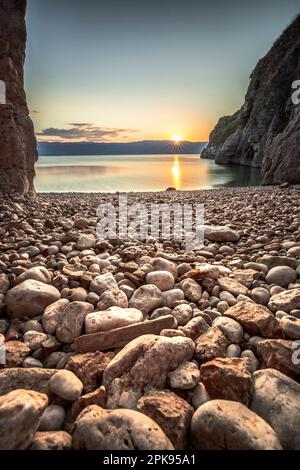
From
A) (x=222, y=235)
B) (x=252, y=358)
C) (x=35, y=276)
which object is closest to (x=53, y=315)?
(x=35, y=276)

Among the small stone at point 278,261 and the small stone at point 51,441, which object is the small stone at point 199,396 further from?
the small stone at point 278,261

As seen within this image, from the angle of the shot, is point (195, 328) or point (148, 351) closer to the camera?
point (148, 351)

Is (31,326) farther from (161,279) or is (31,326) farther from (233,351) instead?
(233,351)

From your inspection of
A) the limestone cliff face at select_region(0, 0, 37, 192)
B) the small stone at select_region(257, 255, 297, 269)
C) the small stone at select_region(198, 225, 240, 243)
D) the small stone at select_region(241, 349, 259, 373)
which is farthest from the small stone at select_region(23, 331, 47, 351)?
the limestone cliff face at select_region(0, 0, 37, 192)

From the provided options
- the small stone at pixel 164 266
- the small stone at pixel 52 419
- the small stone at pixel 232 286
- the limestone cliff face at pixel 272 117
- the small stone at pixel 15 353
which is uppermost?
the limestone cliff face at pixel 272 117

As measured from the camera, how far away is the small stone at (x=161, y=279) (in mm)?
2428

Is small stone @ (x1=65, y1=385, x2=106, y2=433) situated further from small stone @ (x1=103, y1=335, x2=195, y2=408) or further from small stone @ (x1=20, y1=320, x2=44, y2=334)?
small stone @ (x1=20, y1=320, x2=44, y2=334)

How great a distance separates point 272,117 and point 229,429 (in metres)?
47.1

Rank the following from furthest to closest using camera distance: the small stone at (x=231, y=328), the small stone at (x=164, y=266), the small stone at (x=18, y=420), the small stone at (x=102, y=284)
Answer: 1. the small stone at (x=164, y=266)
2. the small stone at (x=102, y=284)
3. the small stone at (x=231, y=328)
4. the small stone at (x=18, y=420)

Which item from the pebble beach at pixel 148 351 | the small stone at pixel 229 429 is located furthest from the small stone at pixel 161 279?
the small stone at pixel 229 429

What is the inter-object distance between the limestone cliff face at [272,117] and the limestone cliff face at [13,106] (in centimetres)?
1394

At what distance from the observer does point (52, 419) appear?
3.99ft

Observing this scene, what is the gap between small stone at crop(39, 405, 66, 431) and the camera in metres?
1.20

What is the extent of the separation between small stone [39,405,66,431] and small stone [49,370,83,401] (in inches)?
2.5
